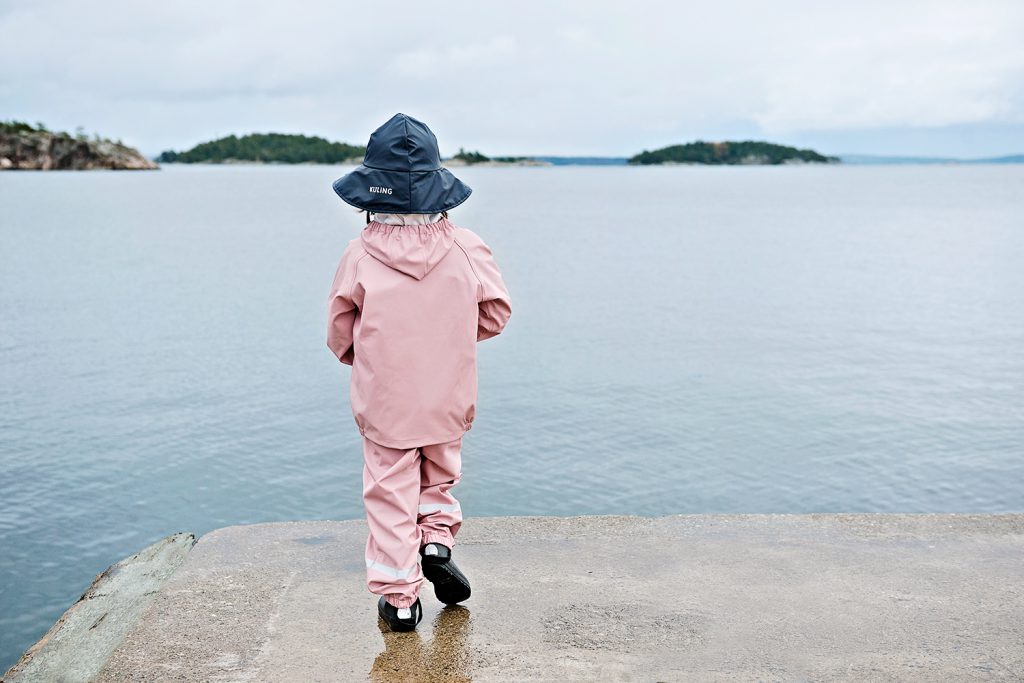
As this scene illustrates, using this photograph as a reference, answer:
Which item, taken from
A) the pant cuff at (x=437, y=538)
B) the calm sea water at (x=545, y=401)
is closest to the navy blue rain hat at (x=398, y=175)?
the pant cuff at (x=437, y=538)

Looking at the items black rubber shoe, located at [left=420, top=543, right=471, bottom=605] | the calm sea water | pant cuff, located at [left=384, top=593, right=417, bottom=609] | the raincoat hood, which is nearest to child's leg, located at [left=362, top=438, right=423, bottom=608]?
pant cuff, located at [left=384, top=593, right=417, bottom=609]

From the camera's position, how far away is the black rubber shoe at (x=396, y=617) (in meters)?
4.18

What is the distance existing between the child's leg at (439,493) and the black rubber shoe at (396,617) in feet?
0.96

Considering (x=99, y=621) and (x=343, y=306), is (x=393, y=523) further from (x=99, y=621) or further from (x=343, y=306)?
(x=99, y=621)

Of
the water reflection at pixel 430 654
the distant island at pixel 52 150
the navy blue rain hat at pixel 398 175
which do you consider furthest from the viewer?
the distant island at pixel 52 150

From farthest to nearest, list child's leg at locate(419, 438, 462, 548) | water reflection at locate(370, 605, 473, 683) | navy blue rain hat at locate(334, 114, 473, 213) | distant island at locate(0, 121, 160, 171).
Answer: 1. distant island at locate(0, 121, 160, 171)
2. child's leg at locate(419, 438, 462, 548)
3. navy blue rain hat at locate(334, 114, 473, 213)
4. water reflection at locate(370, 605, 473, 683)

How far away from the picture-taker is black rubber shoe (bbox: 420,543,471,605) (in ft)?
14.1

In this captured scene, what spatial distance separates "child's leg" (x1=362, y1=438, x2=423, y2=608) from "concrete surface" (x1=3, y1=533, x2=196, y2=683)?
4.19 feet

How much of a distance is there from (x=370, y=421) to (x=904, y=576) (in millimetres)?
2689

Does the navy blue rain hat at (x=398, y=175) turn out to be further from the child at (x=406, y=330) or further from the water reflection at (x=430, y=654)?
the water reflection at (x=430, y=654)

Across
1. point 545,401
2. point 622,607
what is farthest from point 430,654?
point 545,401

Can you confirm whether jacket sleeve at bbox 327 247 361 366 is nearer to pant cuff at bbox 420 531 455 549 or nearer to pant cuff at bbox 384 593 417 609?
pant cuff at bbox 420 531 455 549

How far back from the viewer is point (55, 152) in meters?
138

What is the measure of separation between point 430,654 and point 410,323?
135 cm
